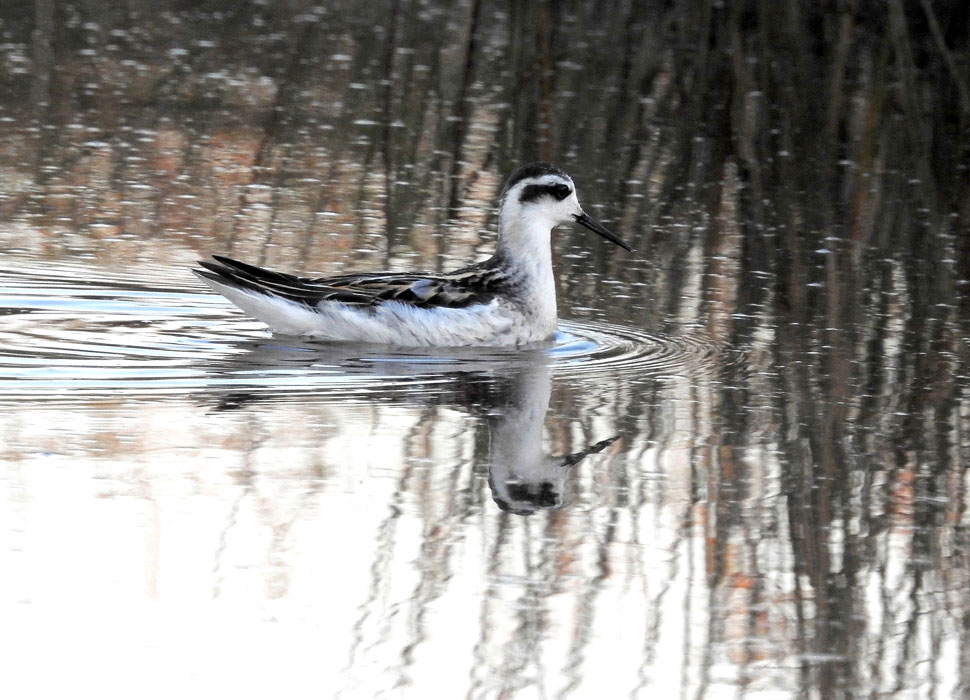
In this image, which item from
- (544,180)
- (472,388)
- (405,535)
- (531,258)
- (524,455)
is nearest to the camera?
(405,535)

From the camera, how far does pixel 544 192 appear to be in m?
9.23

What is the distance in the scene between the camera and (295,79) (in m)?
15.5

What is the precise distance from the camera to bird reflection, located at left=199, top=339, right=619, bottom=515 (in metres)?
6.28

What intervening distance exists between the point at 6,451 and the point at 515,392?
7.09 feet

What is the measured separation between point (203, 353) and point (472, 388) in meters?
1.25

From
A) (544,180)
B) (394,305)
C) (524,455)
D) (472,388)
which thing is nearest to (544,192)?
(544,180)

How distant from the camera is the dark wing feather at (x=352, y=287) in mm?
8523

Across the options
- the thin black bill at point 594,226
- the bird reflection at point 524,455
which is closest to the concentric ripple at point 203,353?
the bird reflection at point 524,455

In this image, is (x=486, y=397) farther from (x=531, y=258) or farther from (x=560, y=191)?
(x=560, y=191)

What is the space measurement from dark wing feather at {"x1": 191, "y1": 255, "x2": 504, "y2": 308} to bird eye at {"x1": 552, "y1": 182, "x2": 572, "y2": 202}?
2.73 feet

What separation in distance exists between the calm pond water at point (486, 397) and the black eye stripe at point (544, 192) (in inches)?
24.1

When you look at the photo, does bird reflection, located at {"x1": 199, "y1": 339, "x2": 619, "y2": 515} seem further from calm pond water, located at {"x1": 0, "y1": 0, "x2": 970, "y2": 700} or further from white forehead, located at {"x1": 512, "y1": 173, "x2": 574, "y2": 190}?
white forehead, located at {"x1": 512, "y1": 173, "x2": 574, "y2": 190}

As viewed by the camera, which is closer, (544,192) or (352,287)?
(352,287)

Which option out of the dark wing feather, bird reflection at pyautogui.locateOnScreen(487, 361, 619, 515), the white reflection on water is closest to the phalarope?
the dark wing feather
